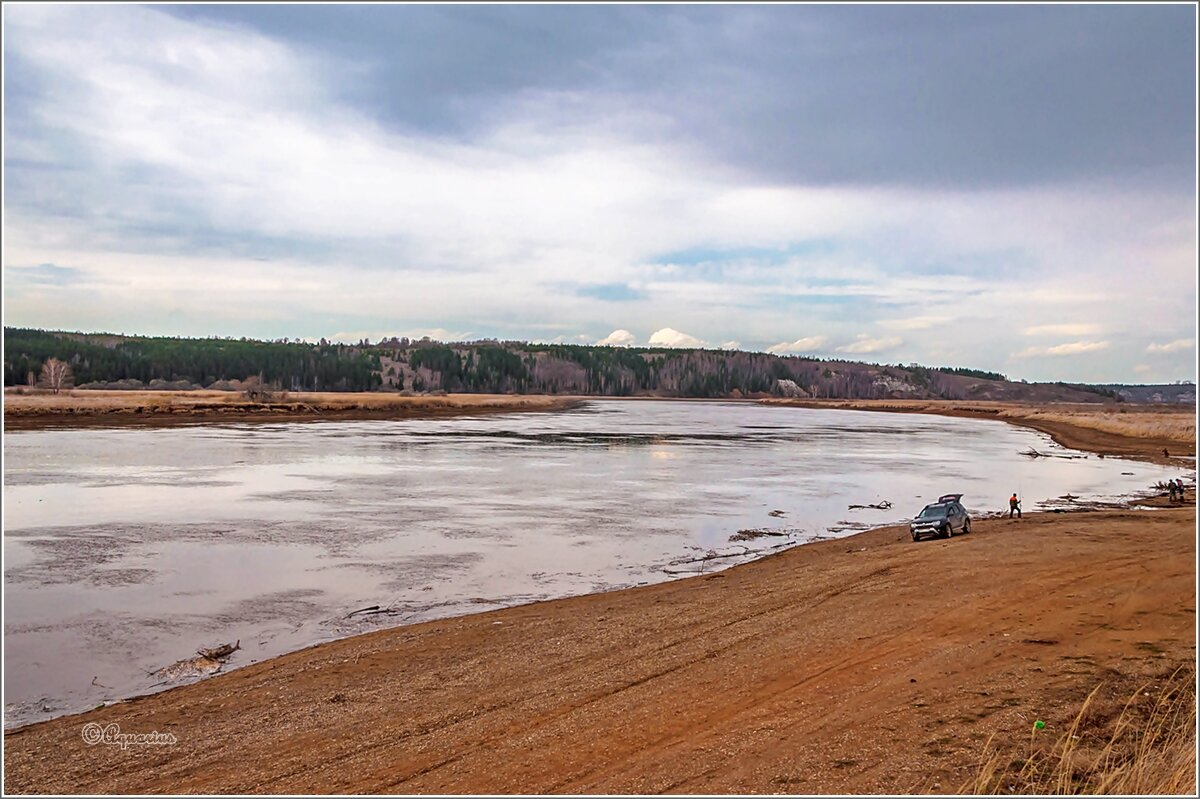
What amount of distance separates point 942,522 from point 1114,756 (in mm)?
15348

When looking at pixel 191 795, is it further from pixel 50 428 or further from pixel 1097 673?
pixel 50 428

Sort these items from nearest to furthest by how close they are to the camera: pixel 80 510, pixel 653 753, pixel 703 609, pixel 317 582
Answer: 1. pixel 653 753
2. pixel 703 609
3. pixel 317 582
4. pixel 80 510

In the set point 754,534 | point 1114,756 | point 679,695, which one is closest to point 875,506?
point 754,534

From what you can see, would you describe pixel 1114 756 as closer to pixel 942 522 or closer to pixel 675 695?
pixel 675 695

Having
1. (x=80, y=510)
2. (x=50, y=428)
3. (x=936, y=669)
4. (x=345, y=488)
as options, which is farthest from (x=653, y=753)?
(x=50, y=428)

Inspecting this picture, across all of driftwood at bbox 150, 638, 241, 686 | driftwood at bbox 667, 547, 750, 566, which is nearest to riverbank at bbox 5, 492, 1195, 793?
driftwood at bbox 150, 638, 241, 686

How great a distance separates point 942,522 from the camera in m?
23.6

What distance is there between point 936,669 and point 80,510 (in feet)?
90.3

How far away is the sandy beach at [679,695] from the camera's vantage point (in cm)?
891

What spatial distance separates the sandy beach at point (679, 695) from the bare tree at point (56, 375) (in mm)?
149391

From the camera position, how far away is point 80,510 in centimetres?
2775

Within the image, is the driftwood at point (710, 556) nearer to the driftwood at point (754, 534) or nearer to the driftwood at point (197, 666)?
the driftwood at point (754, 534)

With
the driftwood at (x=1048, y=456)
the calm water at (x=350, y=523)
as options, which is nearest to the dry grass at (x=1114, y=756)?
the calm water at (x=350, y=523)

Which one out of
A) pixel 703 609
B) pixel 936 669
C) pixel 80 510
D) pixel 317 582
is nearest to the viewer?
pixel 936 669
